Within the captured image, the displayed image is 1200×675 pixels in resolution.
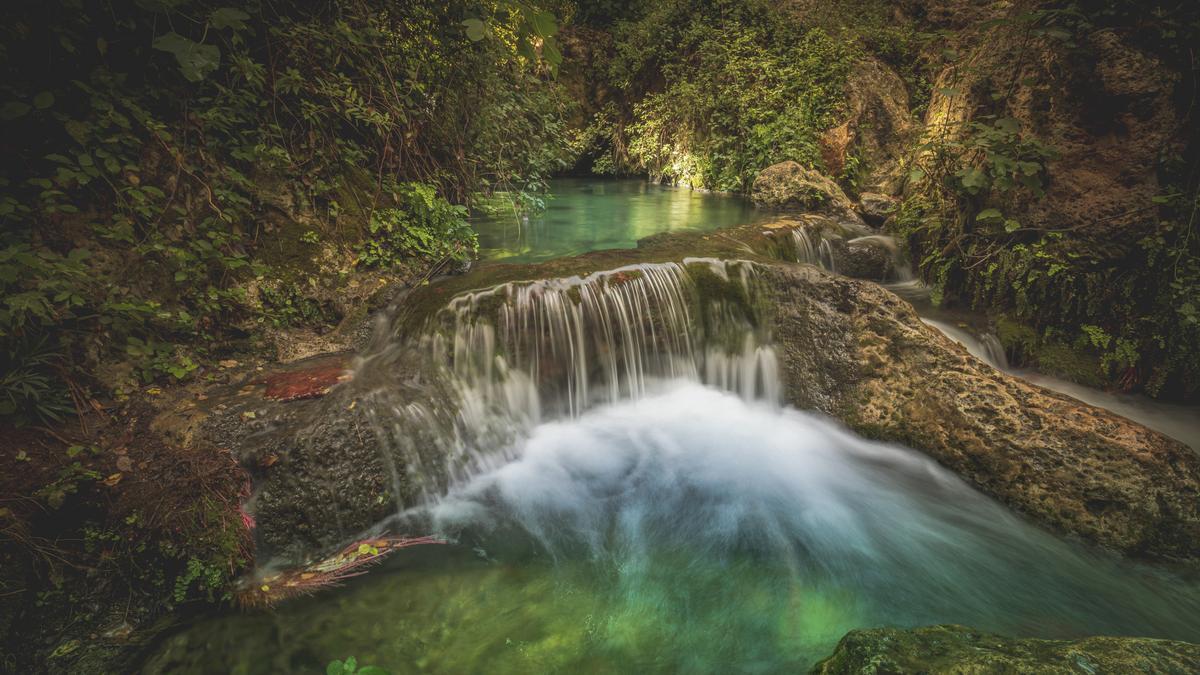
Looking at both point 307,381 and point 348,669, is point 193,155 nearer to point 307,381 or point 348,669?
point 307,381

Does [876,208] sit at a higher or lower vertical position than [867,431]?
higher

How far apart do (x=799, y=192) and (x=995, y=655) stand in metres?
9.09

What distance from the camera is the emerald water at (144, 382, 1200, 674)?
239 cm

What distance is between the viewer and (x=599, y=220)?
28.1 ft

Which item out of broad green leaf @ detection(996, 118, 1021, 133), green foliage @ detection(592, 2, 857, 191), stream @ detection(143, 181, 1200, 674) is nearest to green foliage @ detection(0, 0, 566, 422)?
stream @ detection(143, 181, 1200, 674)

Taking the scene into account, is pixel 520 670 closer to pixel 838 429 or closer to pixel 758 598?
pixel 758 598

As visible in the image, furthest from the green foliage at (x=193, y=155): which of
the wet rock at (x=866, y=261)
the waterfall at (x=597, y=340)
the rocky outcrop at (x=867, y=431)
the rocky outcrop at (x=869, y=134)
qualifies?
the rocky outcrop at (x=869, y=134)

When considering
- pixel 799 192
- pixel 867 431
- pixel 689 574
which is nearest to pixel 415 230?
pixel 689 574

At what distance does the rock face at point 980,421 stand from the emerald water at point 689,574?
0.62 feet

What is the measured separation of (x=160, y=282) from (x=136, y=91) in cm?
129

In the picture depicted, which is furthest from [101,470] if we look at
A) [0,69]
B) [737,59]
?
[737,59]

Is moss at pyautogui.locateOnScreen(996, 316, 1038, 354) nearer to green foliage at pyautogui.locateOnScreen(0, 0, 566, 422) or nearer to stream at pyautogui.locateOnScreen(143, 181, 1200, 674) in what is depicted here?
stream at pyautogui.locateOnScreen(143, 181, 1200, 674)

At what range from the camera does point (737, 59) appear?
11.5 metres

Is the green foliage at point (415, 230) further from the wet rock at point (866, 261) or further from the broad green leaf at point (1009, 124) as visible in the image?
the wet rock at point (866, 261)
